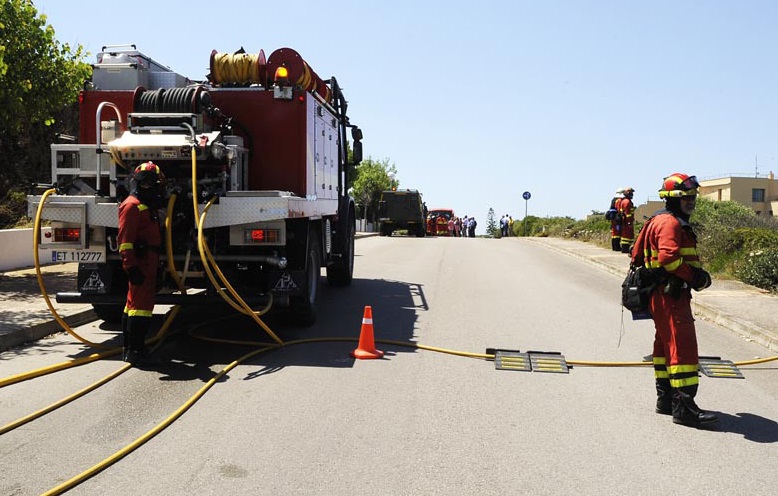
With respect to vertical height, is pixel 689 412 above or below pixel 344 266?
below

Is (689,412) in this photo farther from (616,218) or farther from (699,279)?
(616,218)

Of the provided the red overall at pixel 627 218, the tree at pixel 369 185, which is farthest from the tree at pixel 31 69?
the tree at pixel 369 185

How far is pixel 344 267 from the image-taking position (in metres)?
12.5

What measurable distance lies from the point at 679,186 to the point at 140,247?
4.70m

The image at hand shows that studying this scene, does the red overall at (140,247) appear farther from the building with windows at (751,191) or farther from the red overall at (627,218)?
the building with windows at (751,191)

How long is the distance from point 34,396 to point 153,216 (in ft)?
6.28

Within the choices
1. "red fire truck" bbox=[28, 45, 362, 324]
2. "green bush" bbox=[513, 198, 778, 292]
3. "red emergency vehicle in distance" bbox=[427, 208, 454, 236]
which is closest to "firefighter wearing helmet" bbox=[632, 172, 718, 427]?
"red fire truck" bbox=[28, 45, 362, 324]

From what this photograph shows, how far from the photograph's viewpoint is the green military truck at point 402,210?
128ft

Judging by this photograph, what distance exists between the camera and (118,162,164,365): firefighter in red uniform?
663 centimetres

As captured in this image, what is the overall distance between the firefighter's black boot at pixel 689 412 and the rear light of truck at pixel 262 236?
4037mm

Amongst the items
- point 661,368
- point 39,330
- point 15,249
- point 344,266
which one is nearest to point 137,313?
point 39,330

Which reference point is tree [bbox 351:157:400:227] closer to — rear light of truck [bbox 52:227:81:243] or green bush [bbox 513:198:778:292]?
green bush [bbox 513:198:778:292]

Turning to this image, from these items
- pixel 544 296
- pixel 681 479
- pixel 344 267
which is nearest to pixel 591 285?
pixel 544 296

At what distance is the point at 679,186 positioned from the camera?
18.4 ft
